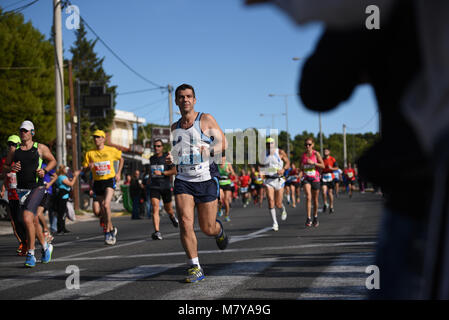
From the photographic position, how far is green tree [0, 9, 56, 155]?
38.1m

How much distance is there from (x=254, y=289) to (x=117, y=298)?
1.26m

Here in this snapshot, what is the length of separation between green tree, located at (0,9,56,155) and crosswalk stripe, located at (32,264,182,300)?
3234cm

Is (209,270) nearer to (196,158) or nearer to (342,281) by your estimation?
(196,158)

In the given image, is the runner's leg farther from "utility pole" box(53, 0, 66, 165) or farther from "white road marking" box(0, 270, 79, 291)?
"utility pole" box(53, 0, 66, 165)

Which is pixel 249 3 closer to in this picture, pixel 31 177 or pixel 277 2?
pixel 277 2

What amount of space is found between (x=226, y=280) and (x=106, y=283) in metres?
1.27

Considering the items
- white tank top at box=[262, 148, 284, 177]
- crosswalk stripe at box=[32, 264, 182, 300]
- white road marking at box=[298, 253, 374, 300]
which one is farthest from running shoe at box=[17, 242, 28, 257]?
white tank top at box=[262, 148, 284, 177]

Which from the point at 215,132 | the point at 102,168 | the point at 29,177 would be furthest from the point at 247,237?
the point at 215,132

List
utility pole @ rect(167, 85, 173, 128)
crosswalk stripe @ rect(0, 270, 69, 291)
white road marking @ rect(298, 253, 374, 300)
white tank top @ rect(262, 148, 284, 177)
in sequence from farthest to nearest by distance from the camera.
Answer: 1. utility pole @ rect(167, 85, 173, 128)
2. white tank top @ rect(262, 148, 284, 177)
3. crosswalk stripe @ rect(0, 270, 69, 291)
4. white road marking @ rect(298, 253, 374, 300)

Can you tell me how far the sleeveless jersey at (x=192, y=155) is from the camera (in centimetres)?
671

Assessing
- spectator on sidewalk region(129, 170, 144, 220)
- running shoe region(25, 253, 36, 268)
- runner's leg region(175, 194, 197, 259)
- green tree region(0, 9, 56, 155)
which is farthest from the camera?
green tree region(0, 9, 56, 155)

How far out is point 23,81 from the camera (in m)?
39.4

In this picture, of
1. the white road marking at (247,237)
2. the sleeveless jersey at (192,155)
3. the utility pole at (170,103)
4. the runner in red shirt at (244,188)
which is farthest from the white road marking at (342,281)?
the utility pole at (170,103)
